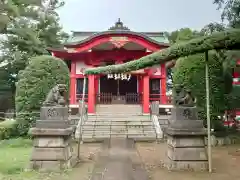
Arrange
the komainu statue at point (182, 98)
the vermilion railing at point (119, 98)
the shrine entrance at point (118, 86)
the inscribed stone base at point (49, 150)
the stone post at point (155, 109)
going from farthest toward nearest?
the shrine entrance at point (118, 86), the vermilion railing at point (119, 98), the stone post at point (155, 109), the komainu statue at point (182, 98), the inscribed stone base at point (49, 150)

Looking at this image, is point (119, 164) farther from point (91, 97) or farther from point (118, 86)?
point (118, 86)

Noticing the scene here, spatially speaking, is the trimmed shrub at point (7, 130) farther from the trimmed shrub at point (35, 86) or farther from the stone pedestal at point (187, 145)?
the stone pedestal at point (187, 145)

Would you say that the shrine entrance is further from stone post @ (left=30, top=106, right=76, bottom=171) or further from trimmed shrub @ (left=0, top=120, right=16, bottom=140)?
stone post @ (left=30, top=106, right=76, bottom=171)

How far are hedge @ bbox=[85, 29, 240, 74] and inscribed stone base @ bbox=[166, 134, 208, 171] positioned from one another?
2.43 meters

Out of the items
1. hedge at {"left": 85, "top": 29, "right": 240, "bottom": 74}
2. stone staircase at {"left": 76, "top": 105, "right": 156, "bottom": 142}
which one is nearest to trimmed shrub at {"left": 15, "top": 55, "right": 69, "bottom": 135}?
stone staircase at {"left": 76, "top": 105, "right": 156, "bottom": 142}

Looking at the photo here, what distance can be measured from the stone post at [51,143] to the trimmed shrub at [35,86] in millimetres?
5656

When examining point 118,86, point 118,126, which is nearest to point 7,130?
point 118,126

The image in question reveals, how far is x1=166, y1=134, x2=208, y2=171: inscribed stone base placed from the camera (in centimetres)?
712

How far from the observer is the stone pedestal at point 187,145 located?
712 centimetres

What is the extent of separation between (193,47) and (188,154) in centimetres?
308

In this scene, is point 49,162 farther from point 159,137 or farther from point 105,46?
point 105,46

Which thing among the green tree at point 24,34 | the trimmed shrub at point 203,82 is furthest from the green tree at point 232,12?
the green tree at point 24,34

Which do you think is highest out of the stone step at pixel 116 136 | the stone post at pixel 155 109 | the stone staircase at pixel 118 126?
the stone post at pixel 155 109

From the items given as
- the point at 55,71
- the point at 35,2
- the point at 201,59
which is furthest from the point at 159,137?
the point at 35,2
